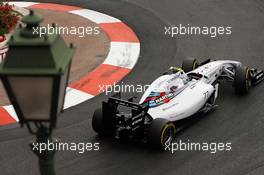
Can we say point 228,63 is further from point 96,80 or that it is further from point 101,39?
point 101,39

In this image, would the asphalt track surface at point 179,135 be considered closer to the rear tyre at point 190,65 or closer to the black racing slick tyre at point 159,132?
the black racing slick tyre at point 159,132

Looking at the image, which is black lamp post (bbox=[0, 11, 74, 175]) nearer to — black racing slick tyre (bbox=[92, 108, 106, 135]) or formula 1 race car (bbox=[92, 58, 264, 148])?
formula 1 race car (bbox=[92, 58, 264, 148])

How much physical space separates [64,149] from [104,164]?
2.65 ft

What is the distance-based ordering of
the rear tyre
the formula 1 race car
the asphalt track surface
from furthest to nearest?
the rear tyre, the formula 1 race car, the asphalt track surface

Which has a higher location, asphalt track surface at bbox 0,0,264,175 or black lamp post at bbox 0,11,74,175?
black lamp post at bbox 0,11,74,175

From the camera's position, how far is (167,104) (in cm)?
770

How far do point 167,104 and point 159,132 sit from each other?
783mm

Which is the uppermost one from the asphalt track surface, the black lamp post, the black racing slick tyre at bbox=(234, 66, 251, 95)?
the black lamp post

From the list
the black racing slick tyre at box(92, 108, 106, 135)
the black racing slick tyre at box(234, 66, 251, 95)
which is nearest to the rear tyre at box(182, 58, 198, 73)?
the black racing slick tyre at box(234, 66, 251, 95)

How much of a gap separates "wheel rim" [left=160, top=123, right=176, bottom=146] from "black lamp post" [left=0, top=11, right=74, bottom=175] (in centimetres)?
422

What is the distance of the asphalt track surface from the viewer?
6906mm

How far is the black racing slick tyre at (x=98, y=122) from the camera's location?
745cm

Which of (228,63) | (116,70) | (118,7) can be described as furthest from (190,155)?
(118,7)

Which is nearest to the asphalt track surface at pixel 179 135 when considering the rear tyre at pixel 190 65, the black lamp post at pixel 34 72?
the rear tyre at pixel 190 65
